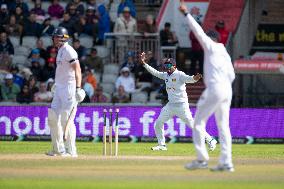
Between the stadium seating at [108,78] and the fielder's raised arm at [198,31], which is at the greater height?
the fielder's raised arm at [198,31]

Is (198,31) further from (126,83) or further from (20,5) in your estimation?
(20,5)

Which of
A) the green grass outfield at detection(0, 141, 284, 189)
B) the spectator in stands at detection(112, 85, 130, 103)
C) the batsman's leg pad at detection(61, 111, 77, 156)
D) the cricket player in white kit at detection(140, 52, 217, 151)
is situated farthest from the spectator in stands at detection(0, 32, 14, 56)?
the batsman's leg pad at detection(61, 111, 77, 156)

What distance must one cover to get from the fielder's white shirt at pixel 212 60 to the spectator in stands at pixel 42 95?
47.8ft

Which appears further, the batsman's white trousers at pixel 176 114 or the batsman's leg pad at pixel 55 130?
the batsman's white trousers at pixel 176 114

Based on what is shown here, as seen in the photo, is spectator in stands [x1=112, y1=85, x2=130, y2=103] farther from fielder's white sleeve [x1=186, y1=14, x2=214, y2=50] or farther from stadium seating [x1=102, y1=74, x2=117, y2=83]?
fielder's white sleeve [x1=186, y1=14, x2=214, y2=50]

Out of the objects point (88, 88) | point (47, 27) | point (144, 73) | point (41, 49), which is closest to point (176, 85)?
point (88, 88)

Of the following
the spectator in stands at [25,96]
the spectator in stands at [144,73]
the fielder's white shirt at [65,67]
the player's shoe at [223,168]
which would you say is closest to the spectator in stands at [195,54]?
the spectator in stands at [144,73]

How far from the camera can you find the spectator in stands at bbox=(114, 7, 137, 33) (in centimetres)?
3177

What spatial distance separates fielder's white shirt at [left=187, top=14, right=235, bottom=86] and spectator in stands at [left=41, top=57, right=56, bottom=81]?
1574 centimetres

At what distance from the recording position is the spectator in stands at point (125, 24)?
31766 mm

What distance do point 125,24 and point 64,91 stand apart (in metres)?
13.1

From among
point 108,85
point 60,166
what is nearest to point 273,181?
point 60,166

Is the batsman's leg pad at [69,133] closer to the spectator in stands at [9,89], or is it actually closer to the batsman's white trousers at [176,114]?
the batsman's white trousers at [176,114]

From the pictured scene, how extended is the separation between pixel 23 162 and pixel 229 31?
14871 millimetres
